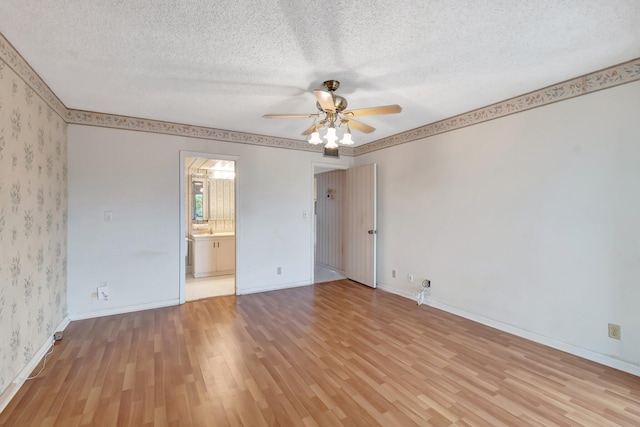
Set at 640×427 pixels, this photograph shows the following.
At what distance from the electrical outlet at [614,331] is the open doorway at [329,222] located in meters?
3.63

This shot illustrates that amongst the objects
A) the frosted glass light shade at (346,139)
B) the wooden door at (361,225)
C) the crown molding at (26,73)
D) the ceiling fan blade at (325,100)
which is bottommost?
the wooden door at (361,225)

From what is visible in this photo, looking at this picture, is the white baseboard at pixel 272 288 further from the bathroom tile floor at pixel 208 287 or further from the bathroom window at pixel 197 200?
the bathroom window at pixel 197 200

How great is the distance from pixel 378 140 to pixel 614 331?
344 cm

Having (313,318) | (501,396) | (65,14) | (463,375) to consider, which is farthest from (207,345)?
(65,14)

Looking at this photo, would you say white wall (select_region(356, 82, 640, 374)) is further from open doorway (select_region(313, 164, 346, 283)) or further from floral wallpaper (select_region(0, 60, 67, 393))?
floral wallpaper (select_region(0, 60, 67, 393))

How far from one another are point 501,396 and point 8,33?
13.2ft

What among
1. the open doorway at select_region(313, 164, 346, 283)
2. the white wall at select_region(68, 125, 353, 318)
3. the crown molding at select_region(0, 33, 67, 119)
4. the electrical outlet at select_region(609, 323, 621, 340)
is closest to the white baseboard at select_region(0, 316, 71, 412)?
the white wall at select_region(68, 125, 353, 318)

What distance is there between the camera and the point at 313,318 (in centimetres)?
334

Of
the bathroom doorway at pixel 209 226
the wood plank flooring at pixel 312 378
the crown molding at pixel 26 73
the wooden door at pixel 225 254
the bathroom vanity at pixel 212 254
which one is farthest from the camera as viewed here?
the wooden door at pixel 225 254

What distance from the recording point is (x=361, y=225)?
15.8 feet

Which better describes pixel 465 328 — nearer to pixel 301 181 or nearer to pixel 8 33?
pixel 301 181

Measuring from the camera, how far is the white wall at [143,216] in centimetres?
330

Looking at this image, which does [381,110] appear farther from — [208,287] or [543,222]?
[208,287]

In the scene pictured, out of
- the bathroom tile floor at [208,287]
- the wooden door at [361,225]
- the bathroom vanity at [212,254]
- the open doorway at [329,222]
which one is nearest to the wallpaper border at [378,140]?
the wooden door at [361,225]
